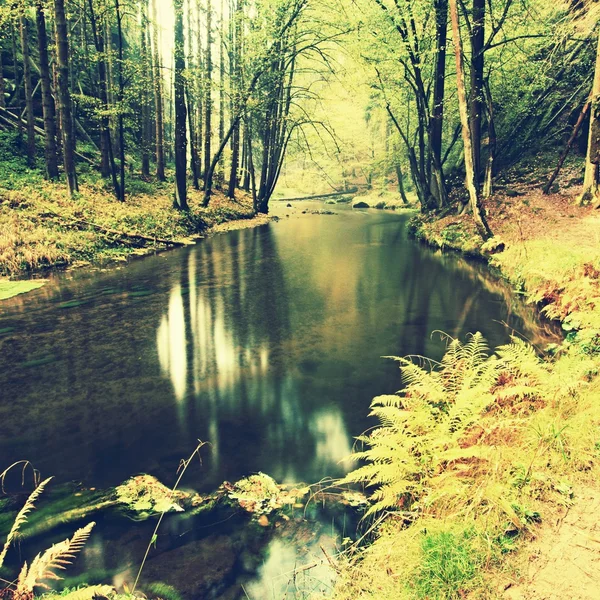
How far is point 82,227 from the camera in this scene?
1570 cm

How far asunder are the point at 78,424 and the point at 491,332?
25.5 feet

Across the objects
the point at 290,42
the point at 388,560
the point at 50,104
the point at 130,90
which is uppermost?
the point at 290,42

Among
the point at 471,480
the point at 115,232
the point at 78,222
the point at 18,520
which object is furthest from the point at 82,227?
the point at 471,480

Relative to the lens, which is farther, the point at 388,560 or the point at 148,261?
the point at 148,261

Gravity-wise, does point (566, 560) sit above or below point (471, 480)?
above

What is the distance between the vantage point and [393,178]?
51.8 metres

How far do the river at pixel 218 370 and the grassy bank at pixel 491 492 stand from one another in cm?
64

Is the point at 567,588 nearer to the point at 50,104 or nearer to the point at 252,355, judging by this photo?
the point at 252,355

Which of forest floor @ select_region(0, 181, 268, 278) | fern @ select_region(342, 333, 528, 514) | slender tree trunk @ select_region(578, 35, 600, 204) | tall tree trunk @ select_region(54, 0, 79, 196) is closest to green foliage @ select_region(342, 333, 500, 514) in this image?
fern @ select_region(342, 333, 528, 514)

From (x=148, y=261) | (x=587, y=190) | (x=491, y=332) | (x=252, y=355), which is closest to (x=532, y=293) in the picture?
(x=491, y=332)

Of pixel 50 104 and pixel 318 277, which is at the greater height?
pixel 50 104

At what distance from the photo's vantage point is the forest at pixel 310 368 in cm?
321

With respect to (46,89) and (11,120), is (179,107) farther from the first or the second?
(11,120)

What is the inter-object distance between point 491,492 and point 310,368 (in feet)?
14.2
